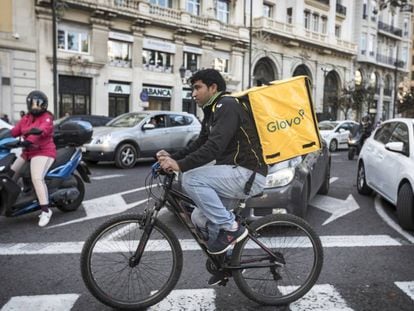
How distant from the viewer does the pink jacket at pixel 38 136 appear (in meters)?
5.82

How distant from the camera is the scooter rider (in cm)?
581

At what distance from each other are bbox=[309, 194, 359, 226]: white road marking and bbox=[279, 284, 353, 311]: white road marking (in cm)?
286

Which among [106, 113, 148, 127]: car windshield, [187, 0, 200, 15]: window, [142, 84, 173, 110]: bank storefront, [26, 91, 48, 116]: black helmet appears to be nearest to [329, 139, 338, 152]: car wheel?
[106, 113, 148, 127]: car windshield

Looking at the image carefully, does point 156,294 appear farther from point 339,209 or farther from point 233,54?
point 233,54

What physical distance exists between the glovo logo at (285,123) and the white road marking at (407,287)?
1.74 meters

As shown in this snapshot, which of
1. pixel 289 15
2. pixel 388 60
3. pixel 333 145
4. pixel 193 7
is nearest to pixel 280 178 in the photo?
pixel 333 145

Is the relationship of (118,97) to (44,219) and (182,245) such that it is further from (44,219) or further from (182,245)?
(182,245)

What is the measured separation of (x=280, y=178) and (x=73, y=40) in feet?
81.3

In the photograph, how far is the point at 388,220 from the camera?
6848 millimetres

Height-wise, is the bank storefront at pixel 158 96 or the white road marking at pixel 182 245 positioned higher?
the bank storefront at pixel 158 96

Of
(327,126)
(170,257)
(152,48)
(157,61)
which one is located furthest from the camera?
(157,61)

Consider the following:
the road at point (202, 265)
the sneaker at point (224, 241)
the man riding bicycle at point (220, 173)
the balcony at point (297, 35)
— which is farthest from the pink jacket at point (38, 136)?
the balcony at point (297, 35)

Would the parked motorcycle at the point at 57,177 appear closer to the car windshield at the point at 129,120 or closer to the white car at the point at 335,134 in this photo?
the car windshield at the point at 129,120

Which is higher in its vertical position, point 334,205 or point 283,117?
point 283,117
